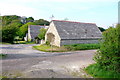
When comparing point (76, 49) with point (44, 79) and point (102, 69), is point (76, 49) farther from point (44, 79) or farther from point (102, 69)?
point (44, 79)

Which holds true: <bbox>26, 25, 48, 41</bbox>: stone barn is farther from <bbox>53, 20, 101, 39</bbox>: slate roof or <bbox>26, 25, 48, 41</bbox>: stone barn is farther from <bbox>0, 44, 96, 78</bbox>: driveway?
<bbox>0, 44, 96, 78</bbox>: driveway

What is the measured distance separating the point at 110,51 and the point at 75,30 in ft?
55.4

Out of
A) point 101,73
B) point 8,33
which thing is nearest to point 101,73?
point 101,73

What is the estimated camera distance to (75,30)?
23453mm

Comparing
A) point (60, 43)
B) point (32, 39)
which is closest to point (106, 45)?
point (60, 43)

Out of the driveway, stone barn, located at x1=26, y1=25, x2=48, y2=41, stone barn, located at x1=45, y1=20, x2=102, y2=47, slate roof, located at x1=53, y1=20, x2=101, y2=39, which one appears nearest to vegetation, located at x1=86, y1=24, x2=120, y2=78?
the driveway

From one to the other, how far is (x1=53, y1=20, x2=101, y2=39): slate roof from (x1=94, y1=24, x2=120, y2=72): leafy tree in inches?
514

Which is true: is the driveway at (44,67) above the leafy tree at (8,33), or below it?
below

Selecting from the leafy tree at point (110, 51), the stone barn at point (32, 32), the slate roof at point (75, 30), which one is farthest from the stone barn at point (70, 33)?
the stone barn at point (32, 32)

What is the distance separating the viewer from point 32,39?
39344 millimetres

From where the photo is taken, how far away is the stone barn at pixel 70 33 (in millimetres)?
20288

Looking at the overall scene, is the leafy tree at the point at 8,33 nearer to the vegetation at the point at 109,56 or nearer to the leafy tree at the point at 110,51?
the vegetation at the point at 109,56

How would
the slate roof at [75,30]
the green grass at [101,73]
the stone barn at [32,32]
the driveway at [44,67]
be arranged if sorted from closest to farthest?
the green grass at [101,73]
the driveway at [44,67]
the slate roof at [75,30]
the stone barn at [32,32]

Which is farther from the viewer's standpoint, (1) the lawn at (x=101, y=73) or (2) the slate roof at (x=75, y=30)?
(2) the slate roof at (x=75, y=30)
